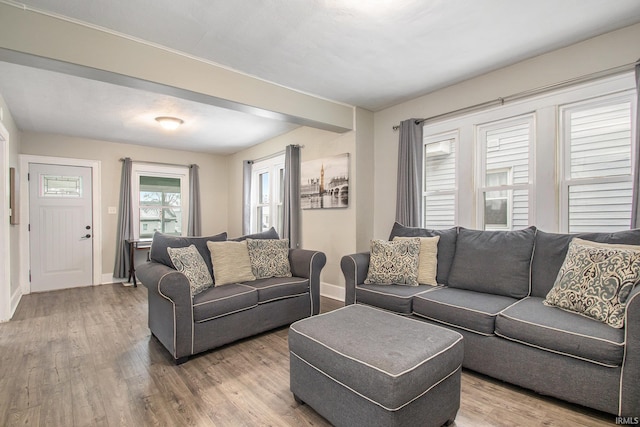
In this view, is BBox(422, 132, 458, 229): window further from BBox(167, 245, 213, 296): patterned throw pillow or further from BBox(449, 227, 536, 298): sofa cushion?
BBox(167, 245, 213, 296): patterned throw pillow

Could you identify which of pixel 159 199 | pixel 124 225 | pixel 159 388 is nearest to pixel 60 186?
pixel 124 225

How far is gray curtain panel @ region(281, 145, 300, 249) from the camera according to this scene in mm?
4570

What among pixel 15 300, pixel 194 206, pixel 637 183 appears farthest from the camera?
pixel 194 206

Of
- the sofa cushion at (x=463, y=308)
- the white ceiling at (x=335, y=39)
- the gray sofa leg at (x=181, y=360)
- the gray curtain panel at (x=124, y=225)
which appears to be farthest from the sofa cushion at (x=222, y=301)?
the gray curtain panel at (x=124, y=225)

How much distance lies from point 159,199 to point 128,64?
4106 mm

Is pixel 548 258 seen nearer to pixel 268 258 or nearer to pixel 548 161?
pixel 548 161

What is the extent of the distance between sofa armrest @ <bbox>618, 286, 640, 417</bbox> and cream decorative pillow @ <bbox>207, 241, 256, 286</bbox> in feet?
8.88

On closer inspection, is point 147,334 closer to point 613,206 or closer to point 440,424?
point 440,424

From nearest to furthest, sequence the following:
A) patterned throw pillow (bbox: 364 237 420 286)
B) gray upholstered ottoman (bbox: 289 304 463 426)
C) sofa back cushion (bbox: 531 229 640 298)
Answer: gray upholstered ottoman (bbox: 289 304 463 426) < sofa back cushion (bbox: 531 229 640 298) < patterned throw pillow (bbox: 364 237 420 286)

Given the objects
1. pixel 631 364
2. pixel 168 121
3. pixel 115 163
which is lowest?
pixel 631 364

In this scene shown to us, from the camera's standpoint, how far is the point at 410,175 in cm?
350

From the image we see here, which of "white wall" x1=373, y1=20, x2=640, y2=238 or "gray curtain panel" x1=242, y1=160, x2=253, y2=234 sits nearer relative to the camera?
"white wall" x1=373, y1=20, x2=640, y2=238

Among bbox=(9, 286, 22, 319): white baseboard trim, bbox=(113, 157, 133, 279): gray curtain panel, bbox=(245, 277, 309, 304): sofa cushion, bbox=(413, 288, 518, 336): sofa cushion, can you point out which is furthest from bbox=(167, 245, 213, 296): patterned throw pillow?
bbox=(113, 157, 133, 279): gray curtain panel

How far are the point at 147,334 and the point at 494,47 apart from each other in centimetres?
404
